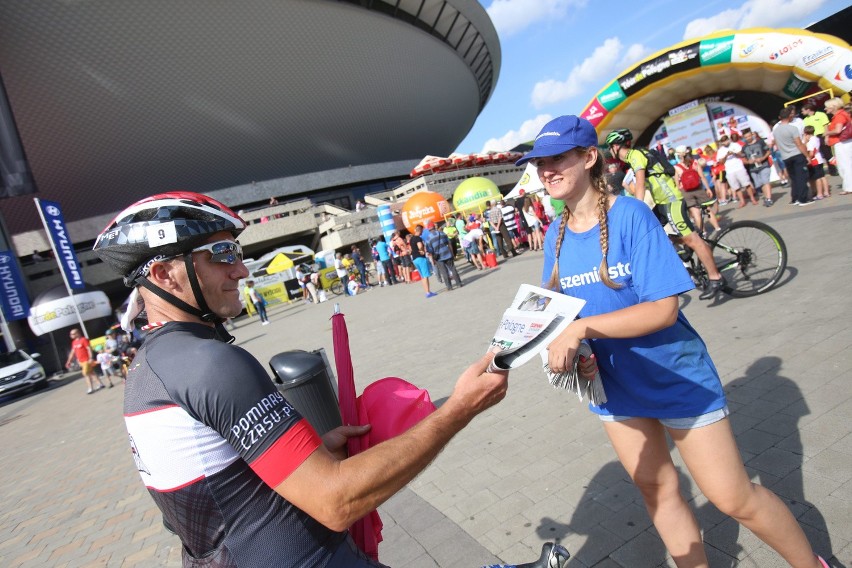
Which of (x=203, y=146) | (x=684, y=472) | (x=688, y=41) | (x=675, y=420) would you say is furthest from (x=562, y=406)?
(x=203, y=146)

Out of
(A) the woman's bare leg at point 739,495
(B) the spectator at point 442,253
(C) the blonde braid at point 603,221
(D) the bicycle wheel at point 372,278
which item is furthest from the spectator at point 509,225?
(A) the woman's bare leg at point 739,495

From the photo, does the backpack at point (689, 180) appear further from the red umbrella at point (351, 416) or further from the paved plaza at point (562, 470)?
the red umbrella at point (351, 416)

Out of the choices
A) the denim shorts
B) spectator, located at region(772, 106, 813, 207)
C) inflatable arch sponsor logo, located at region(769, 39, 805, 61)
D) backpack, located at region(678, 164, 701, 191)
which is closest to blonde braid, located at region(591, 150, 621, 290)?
the denim shorts

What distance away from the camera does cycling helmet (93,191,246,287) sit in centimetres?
142

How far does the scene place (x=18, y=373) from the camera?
1753 cm

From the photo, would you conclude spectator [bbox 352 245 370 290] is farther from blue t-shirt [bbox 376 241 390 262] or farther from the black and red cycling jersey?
the black and red cycling jersey

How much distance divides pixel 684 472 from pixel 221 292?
9.78ft

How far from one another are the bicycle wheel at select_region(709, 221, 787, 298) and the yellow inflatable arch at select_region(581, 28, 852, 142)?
11402mm

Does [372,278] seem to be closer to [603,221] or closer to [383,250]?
[383,250]

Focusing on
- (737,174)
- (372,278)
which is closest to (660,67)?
(737,174)

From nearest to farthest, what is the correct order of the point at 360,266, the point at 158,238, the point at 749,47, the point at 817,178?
1. the point at 158,238
2. the point at 817,178
3. the point at 749,47
4. the point at 360,266

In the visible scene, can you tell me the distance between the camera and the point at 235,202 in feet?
147

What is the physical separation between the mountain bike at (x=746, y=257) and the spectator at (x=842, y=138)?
559 centimetres

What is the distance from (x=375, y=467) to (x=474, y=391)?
32 centimetres
